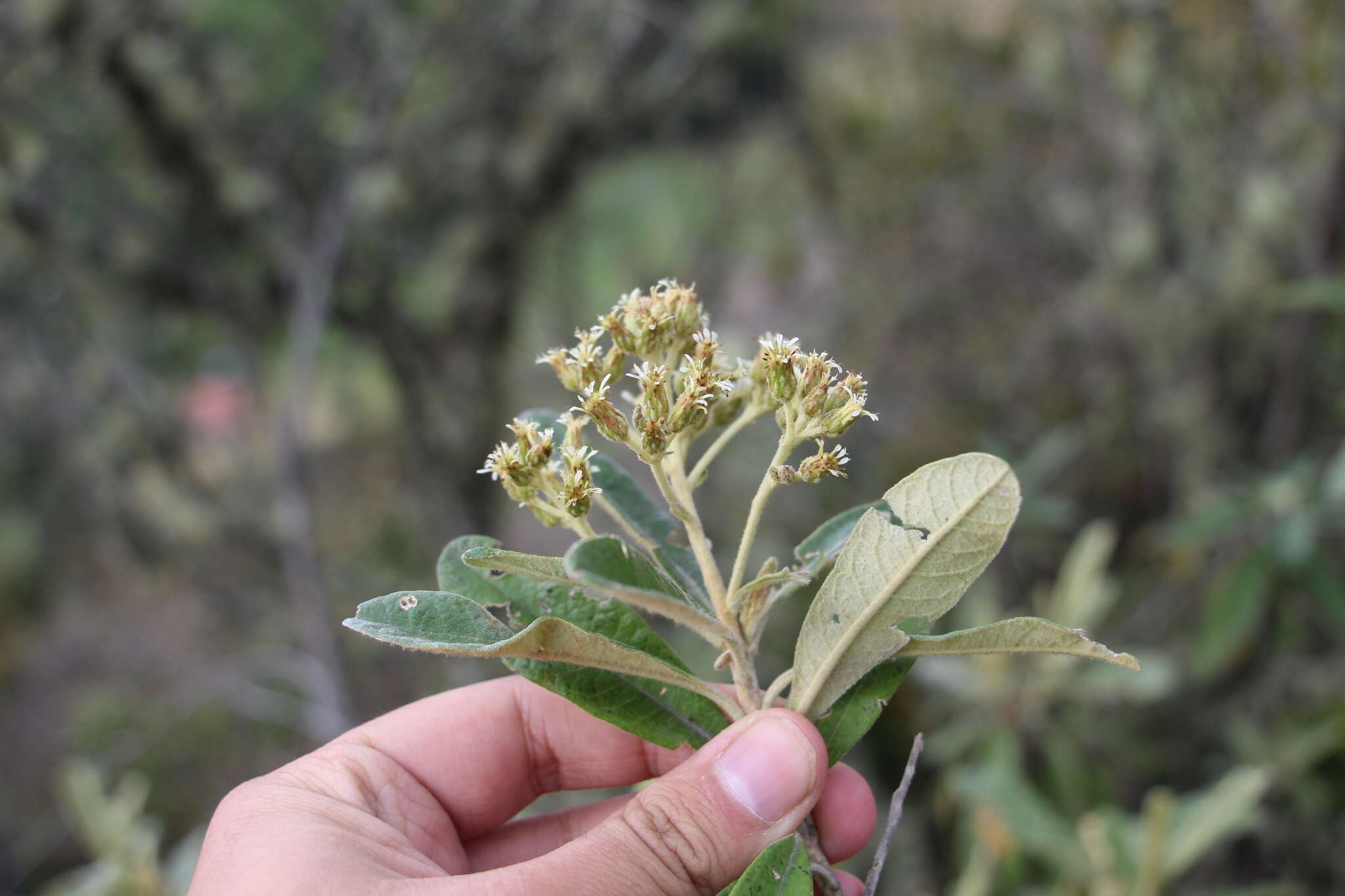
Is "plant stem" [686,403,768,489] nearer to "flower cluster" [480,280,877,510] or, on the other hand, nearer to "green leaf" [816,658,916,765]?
"flower cluster" [480,280,877,510]

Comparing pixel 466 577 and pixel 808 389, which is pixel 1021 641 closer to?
pixel 808 389

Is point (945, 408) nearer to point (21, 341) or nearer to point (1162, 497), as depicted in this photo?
point (1162, 497)

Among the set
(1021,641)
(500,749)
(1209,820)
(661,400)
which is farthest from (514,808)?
(1209,820)

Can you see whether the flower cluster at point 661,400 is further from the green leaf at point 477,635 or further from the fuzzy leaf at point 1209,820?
the fuzzy leaf at point 1209,820

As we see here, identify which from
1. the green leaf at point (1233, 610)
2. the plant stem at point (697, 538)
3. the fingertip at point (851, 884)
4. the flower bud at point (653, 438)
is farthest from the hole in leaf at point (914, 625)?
the green leaf at point (1233, 610)

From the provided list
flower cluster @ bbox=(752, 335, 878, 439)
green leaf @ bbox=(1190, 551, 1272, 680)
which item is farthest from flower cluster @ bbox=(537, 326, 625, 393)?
green leaf @ bbox=(1190, 551, 1272, 680)
